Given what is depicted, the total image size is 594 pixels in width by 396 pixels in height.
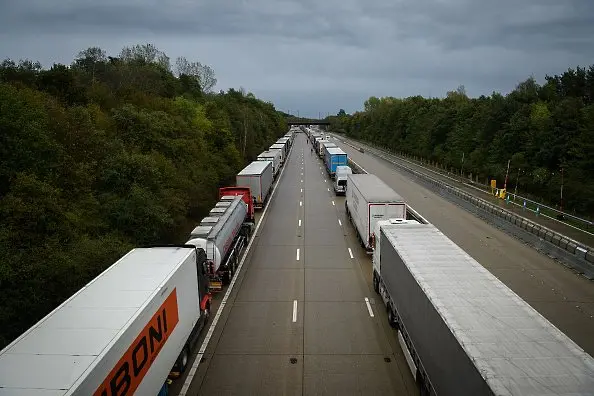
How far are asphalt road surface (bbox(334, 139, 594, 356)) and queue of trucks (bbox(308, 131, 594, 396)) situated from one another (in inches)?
224

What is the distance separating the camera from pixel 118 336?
8.31 metres

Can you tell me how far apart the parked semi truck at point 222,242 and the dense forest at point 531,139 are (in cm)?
2528

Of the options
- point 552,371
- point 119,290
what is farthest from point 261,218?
point 552,371

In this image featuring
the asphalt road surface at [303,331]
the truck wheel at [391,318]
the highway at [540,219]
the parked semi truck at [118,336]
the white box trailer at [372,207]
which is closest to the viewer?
the parked semi truck at [118,336]

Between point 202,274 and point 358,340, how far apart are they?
5578 mm

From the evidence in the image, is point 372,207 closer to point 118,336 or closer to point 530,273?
point 530,273

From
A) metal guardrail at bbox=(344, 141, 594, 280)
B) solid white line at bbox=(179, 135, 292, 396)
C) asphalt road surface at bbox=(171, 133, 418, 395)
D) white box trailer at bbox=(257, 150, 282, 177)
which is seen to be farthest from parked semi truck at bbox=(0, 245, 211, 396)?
white box trailer at bbox=(257, 150, 282, 177)

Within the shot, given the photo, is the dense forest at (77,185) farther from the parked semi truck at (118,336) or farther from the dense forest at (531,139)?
the dense forest at (531,139)

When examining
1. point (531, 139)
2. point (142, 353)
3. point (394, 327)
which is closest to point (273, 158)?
point (531, 139)

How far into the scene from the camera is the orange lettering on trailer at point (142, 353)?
808cm

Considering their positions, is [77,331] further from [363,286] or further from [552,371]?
[363,286]

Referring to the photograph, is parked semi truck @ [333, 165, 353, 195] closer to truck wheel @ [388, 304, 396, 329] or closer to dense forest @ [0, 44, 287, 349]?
dense forest @ [0, 44, 287, 349]

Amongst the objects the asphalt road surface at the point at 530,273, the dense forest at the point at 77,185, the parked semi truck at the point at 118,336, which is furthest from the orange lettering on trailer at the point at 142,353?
the asphalt road surface at the point at 530,273

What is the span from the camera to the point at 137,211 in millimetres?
21141
